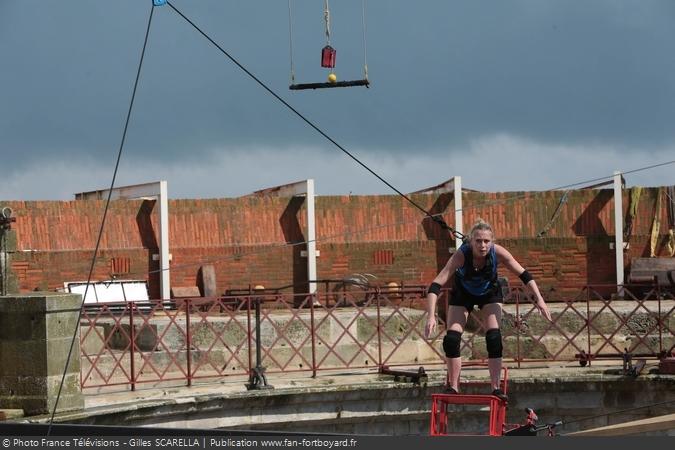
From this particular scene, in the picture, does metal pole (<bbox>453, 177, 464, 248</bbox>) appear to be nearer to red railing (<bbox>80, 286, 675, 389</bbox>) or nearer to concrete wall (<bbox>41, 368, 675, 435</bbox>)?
red railing (<bbox>80, 286, 675, 389</bbox>)

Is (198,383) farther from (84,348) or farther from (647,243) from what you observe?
(647,243)

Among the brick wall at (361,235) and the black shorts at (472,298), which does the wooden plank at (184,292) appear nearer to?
the brick wall at (361,235)

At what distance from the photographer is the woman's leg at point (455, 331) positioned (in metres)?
11.0

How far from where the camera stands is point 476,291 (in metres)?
11.1

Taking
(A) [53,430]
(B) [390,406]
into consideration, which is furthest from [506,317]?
(A) [53,430]

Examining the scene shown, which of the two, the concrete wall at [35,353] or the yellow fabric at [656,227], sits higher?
the yellow fabric at [656,227]

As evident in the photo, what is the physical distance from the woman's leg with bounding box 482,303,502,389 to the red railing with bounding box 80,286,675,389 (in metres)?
6.82

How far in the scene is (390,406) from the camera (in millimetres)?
17281

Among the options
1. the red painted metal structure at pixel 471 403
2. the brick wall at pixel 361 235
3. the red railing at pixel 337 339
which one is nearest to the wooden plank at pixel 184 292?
the brick wall at pixel 361 235

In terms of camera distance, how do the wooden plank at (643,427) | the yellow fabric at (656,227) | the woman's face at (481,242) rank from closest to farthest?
the woman's face at (481,242) → the wooden plank at (643,427) → the yellow fabric at (656,227)

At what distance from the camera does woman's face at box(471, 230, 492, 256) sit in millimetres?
10797

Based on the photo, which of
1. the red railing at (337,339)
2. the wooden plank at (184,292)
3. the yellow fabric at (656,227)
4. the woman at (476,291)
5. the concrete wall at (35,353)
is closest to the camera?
the woman at (476,291)

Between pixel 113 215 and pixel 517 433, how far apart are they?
15.5 m

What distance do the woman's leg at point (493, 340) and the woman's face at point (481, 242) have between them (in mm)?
553
